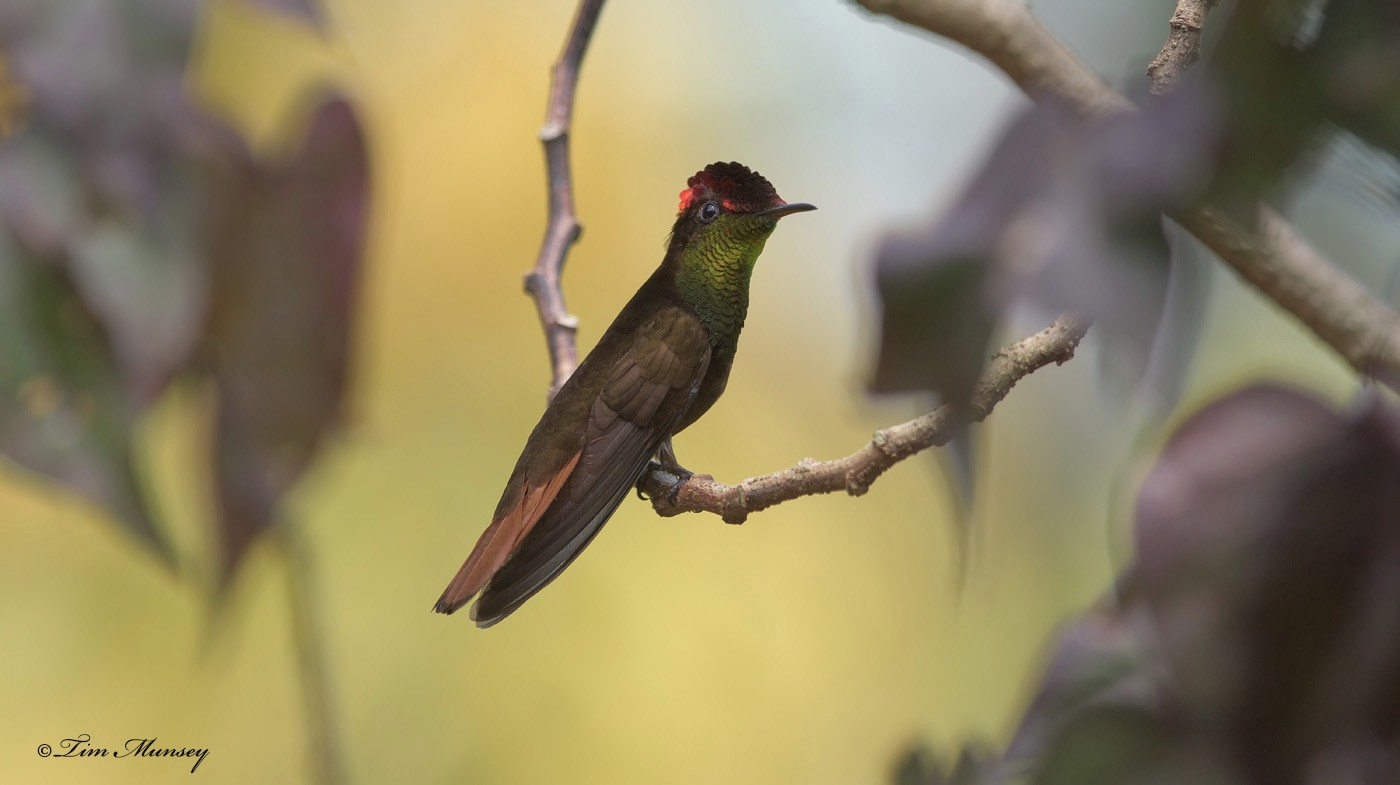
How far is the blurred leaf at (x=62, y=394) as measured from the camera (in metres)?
0.58

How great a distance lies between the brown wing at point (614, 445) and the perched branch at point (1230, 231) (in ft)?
1.54

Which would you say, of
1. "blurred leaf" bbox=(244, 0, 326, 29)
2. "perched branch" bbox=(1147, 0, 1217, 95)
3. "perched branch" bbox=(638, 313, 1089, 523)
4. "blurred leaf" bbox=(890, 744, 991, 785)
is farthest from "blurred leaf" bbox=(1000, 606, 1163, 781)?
"blurred leaf" bbox=(244, 0, 326, 29)

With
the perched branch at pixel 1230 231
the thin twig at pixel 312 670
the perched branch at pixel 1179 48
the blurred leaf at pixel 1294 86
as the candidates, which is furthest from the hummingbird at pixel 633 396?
the blurred leaf at pixel 1294 86

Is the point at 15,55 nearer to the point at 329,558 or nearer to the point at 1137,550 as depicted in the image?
the point at 1137,550

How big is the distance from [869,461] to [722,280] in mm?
449

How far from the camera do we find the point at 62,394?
0.61 metres

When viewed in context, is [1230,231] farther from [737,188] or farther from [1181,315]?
[737,188]

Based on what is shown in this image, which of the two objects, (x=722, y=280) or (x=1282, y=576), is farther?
(x=722, y=280)

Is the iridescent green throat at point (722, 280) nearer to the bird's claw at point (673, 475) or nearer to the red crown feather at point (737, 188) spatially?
the red crown feather at point (737, 188)

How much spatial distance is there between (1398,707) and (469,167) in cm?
300

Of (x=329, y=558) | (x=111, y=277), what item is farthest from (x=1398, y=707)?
(x=329, y=558)

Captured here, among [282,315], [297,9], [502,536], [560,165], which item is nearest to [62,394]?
[282,315]

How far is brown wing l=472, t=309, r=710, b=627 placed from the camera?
0.94 meters

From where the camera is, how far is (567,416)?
117 centimetres
